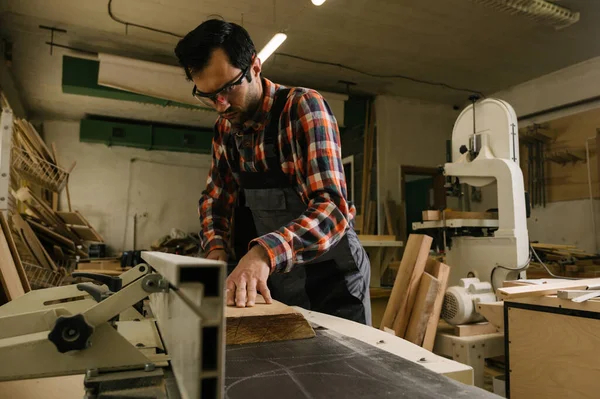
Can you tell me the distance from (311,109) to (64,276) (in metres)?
3.57

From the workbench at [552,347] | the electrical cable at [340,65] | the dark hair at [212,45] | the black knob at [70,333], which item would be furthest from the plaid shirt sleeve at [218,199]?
the electrical cable at [340,65]

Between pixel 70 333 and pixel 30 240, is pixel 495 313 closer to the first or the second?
pixel 70 333

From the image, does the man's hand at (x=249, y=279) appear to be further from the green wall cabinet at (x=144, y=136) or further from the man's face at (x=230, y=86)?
the green wall cabinet at (x=144, y=136)

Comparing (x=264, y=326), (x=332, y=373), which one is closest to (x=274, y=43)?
(x=264, y=326)

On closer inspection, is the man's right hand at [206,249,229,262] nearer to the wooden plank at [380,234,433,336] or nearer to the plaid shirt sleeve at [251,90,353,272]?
the plaid shirt sleeve at [251,90,353,272]

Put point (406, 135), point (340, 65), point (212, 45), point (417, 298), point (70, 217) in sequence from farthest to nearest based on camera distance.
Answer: point (406, 135) < point (340, 65) < point (70, 217) < point (417, 298) < point (212, 45)

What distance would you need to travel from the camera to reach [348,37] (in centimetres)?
439

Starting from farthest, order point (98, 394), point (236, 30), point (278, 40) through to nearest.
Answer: point (278, 40) → point (236, 30) → point (98, 394)

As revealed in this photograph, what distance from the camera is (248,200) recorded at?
1604 millimetres

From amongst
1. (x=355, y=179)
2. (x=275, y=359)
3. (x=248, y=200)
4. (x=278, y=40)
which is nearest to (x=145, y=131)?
(x=355, y=179)

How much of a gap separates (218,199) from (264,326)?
942 millimetres

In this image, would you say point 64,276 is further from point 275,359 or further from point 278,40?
point 275,359

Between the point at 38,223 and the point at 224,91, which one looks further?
the point at 38,223

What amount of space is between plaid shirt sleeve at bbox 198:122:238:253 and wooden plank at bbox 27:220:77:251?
290 cm
